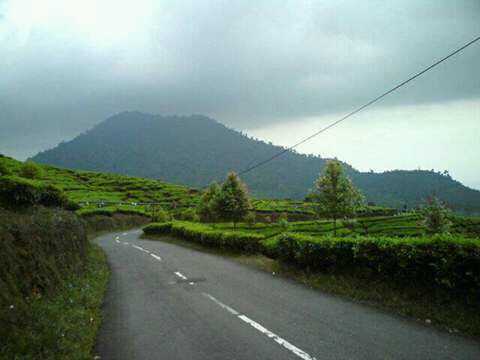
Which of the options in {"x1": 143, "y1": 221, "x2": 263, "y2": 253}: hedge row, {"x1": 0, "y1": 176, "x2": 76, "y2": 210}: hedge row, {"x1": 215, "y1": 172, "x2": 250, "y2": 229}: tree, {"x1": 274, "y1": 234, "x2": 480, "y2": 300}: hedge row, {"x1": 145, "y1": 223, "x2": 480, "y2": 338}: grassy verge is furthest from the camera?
{"x1": 215, "y1": 172, "x2": 250, "y2": 229}: tree

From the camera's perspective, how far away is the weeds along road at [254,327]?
577cm

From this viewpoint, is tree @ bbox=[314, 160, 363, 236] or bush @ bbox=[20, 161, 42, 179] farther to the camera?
bush @ bbox=[20, 161, 42, 179]

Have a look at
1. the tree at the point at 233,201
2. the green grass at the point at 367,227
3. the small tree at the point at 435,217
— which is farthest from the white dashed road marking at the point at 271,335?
the small tree at the point at 435,217

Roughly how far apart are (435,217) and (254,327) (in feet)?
117

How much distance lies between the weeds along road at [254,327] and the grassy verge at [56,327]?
35 centimetres

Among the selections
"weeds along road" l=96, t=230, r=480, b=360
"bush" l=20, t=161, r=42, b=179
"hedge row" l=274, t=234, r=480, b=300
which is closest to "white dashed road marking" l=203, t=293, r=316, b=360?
"weeds along road" l=96, t=230, r=480, b=360

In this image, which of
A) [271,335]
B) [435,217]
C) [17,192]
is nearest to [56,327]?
[271,335]

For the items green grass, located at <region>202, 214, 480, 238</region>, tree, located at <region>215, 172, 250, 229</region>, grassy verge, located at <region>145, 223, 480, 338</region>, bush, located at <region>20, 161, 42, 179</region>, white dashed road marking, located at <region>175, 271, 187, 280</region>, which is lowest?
green grass, located at <region>202, 214, 480, 238</region>

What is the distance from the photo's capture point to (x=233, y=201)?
3541cm

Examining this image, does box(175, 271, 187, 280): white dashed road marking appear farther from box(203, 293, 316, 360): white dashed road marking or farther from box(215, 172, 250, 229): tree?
box(215, 172, 250, 229): tree

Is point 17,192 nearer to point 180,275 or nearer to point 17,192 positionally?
point 17,192

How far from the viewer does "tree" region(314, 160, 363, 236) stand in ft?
116

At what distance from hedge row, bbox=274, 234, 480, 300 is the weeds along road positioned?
1.58 meters

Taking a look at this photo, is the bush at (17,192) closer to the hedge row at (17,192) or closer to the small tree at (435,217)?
the hedge row at (17,192)
